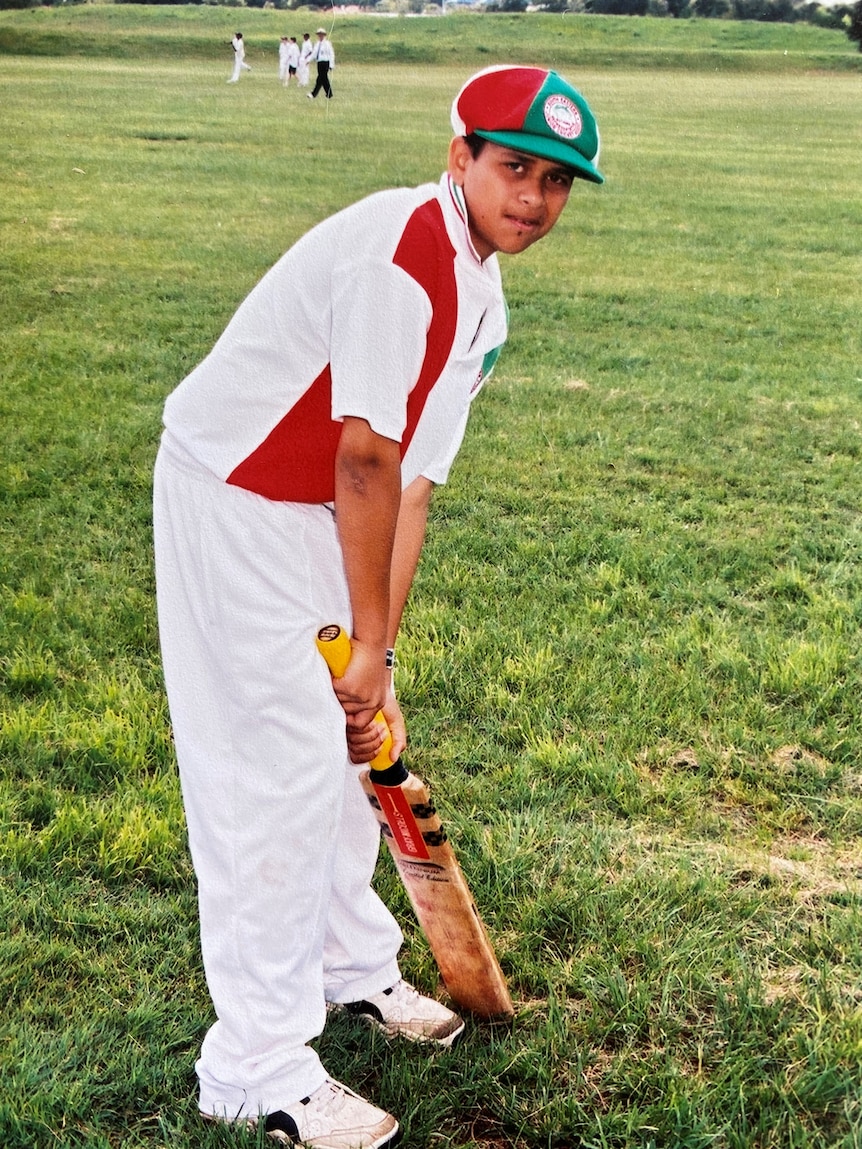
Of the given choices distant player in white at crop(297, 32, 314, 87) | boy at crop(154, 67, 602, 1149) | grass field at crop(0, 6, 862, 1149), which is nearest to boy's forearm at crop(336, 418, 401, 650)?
boy at crop(154, 67, 602, 1149)

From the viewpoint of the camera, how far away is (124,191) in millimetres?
12414

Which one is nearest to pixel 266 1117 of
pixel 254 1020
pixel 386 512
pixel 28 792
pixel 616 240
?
pixel 254 1020

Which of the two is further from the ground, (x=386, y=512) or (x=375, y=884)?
(x=386, y=512)

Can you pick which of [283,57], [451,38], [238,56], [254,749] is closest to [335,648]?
[254,749]

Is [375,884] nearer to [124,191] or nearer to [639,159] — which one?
[124,191]

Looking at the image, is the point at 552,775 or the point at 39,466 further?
the point at 39,466

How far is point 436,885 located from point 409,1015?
0.85ft

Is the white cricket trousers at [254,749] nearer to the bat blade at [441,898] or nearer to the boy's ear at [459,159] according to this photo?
the bat blade at [441,898]

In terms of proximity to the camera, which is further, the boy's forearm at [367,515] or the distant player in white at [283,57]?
the distant player in white at [283,57]

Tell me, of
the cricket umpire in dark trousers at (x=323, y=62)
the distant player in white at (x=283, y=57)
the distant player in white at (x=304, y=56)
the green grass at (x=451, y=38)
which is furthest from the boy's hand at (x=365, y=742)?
the distant player in white at (x=283, y=57)

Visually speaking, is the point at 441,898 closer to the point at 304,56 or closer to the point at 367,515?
the point at 367,515

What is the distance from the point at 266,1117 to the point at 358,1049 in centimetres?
31

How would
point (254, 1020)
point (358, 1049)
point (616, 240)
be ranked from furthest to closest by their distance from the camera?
point (616, 240), point (358, 1049), point (254, 1020)

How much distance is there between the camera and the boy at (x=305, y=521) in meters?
1.64
